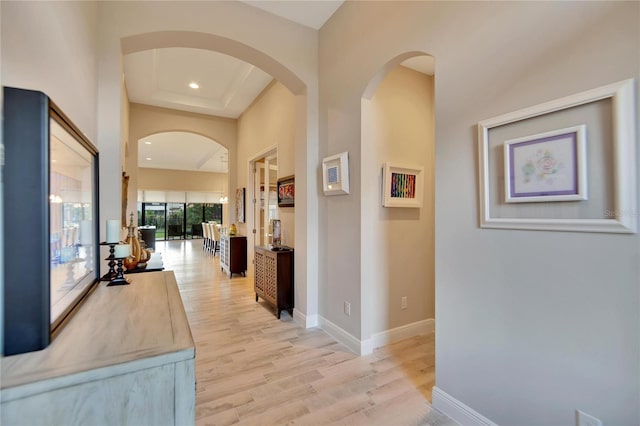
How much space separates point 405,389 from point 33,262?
7.46 feet

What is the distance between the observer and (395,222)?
2.92 metres

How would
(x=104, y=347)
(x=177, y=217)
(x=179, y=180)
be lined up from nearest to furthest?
(x=104, y=347) → (x=179, y=180) → (x=177, y=217)

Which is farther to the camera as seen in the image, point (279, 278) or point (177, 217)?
point (177, 217)

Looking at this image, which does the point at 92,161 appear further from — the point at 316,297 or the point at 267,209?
the point at 267,209

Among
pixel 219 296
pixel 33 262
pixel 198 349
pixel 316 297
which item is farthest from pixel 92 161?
pixel 219 296

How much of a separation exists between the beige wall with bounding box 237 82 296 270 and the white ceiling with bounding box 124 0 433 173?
0.23m

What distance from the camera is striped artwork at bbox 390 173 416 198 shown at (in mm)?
2828

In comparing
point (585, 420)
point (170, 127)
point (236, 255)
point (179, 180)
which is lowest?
point (585, 420)

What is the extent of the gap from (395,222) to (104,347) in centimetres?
249

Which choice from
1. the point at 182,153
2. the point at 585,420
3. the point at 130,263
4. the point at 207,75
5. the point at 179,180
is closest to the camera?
the point at 585,420

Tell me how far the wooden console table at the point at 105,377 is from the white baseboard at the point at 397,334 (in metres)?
1.99

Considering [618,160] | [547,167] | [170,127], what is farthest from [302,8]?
[170,127]

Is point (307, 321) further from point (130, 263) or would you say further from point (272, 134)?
point (272, 134)

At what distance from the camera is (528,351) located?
4.71 feet
